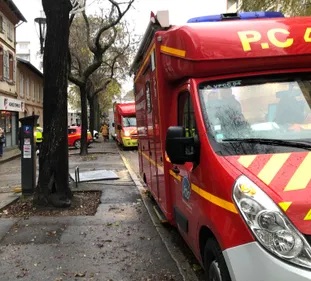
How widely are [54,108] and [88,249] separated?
3174 mm

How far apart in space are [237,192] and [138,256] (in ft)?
8.49

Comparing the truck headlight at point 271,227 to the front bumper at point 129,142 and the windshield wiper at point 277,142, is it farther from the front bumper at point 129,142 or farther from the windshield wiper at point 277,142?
the front bumper at point 129,142

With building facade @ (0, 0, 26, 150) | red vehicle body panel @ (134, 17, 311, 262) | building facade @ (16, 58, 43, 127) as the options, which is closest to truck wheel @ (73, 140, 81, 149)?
building facade @ (0, 0, 26, 150)

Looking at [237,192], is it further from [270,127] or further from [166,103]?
[166,103]

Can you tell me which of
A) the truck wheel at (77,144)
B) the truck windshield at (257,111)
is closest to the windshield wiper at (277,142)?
the truck windshield at (257,111)

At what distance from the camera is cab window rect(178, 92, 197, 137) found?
3.81 metres

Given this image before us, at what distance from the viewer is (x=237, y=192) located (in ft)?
8.83

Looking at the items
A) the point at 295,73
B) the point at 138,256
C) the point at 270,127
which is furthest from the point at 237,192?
the point at 138,256

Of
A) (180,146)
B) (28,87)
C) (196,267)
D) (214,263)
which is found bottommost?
(196,267)

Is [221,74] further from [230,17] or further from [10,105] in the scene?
[10,105]

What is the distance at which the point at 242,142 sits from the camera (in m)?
3.28

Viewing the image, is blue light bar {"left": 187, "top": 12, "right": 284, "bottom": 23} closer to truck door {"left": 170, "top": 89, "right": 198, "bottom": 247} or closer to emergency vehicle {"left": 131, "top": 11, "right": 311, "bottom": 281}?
emergency vehicle {"left": 131, "top": 11, "right": 311, "bottom": 281}

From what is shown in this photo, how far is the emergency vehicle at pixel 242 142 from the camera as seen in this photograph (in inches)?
96.2

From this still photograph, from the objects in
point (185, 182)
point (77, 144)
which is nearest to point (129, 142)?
point (77, 144)
